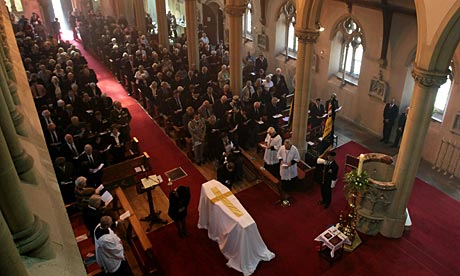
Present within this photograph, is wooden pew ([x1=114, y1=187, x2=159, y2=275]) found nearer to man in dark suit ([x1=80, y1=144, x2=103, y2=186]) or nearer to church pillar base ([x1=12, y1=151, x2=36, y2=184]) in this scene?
man in dark suit ([x1=80, y1=144, x2=103, y2=186])

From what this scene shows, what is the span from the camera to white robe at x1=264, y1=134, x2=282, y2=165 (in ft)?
36.9

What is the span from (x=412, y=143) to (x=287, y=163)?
3211 millimetres

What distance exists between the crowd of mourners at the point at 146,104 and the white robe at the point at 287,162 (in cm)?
126

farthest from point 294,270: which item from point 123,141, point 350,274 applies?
point 123,141

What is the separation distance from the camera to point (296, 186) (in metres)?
11.2

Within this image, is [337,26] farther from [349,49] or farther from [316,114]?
[316,114]

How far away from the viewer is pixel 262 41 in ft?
61.3

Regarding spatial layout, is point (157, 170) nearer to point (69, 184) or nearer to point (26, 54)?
point (69, 184)

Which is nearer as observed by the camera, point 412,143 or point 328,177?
point 412,143

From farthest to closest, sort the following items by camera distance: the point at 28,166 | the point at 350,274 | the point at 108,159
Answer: the point at 108,159 → the point at 350,274 → the point at 28,166

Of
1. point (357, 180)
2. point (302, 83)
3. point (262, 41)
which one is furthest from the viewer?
point (262, 41)

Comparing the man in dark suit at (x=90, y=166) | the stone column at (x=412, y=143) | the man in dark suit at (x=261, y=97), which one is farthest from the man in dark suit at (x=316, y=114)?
the man in dark suit at (x=90, y=166)

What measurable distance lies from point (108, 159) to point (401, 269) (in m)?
7.77

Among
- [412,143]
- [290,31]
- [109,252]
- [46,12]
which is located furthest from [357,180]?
[46,12]
